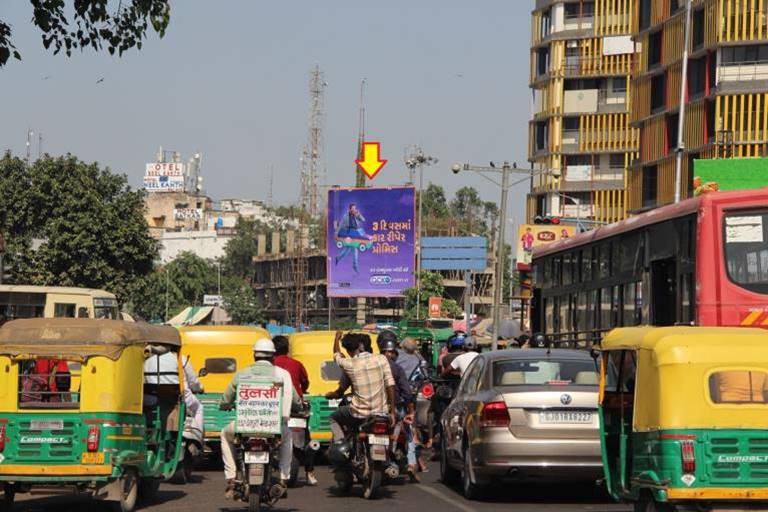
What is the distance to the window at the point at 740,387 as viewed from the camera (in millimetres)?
11305

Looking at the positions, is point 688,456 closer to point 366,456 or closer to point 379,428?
point 379,428

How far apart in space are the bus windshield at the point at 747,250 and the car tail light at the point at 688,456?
28.0ft

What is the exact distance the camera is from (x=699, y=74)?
7212cm

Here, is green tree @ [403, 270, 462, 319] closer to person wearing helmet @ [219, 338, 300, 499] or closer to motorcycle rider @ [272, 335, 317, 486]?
motorcycle rider @ [272, 335, 317, 486]

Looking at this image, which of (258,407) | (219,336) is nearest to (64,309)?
(219,336)

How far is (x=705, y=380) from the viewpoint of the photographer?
1128cm

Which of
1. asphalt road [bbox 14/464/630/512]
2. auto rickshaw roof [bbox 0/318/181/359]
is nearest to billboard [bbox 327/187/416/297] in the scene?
asphalt road [bbox 14/464/630/512]

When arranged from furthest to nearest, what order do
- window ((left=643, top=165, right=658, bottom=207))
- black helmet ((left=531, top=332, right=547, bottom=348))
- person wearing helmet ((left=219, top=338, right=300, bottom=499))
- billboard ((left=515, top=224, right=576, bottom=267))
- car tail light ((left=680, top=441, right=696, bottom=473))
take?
billboard ((left=515, top=224, right=576, bottom=267)) < window ((left=643, top=165, right=658, bottom=207)) < black helmet ((left=531, top=332, right=547, bottom=348)) < person wearing helmet ((left=219, top=338, right=300, bottom=499)) < car tail light ((left=680, top=441, right=696, bottom=473))

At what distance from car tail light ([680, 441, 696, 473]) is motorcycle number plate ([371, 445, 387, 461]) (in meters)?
5.37

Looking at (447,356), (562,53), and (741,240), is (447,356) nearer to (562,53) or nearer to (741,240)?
(741,240)

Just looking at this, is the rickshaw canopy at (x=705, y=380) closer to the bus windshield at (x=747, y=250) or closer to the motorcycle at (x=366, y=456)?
the motorcycle at (x=366, y=456)

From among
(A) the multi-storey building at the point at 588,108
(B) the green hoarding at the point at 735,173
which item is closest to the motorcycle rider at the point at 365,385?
(B) the green hoarding at the point at 735,173

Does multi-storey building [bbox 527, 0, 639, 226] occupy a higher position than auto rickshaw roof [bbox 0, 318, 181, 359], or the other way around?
multi-storey building [bbox 527, 0, 639, 226]

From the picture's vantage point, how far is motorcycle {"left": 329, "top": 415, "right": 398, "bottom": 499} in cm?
1603
